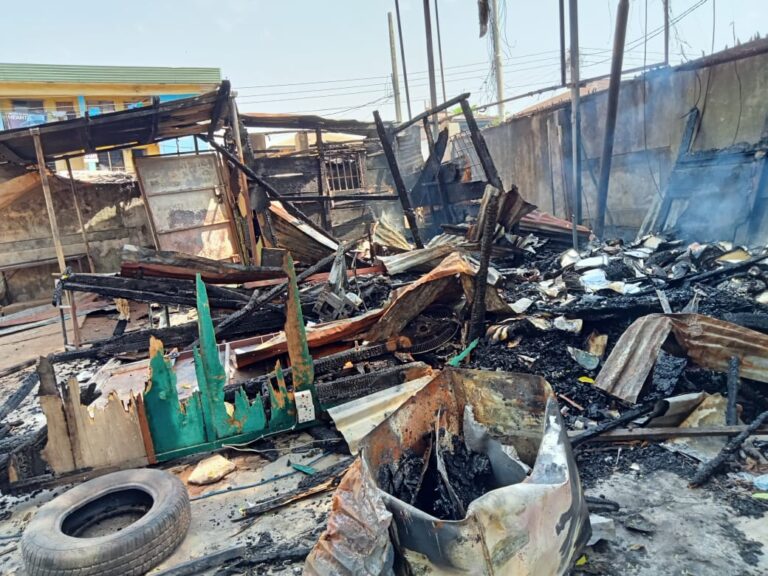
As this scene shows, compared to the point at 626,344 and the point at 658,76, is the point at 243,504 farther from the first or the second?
the point at 658,76

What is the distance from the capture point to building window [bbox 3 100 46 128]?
58.3 ft

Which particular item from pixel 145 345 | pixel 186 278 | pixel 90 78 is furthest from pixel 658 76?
pixel 90 78

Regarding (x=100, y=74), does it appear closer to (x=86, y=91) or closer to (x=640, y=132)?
(x=86, y=91)

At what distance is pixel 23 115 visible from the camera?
18.0 m

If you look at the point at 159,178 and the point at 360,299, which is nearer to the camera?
the point at 360,299

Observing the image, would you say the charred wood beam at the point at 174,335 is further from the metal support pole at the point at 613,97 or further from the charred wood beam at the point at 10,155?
the metal support pole at the point at 613,97

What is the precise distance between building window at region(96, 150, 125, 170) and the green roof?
136 inches

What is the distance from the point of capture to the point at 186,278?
4.91 m

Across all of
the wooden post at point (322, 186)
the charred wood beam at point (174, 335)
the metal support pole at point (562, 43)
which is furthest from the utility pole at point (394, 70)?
the charred wood beam at point (174, 335)

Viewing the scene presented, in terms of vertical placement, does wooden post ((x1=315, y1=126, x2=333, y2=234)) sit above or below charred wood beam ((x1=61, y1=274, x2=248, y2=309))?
above

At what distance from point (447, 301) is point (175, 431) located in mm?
3041

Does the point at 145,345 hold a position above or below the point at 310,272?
below

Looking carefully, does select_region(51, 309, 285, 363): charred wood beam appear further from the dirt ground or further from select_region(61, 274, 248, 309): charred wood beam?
the dirt ground

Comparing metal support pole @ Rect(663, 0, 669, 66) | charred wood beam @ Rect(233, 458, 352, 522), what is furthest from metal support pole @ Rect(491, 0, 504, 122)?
charred wood beam @ Rect(233, 458, 352, 522)
